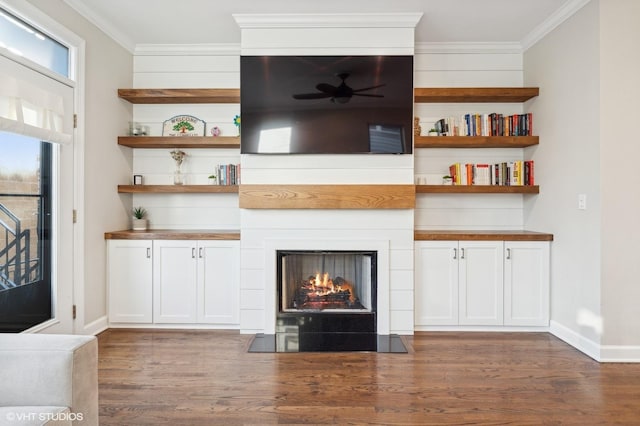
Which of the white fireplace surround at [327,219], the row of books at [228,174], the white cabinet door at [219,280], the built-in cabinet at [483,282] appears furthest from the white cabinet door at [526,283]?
the row of books at [228,174]

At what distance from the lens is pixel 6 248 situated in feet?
8.49

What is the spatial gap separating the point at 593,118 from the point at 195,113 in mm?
3496

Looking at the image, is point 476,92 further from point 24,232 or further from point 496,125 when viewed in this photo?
point 24,232

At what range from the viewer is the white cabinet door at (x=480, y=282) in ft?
11.5

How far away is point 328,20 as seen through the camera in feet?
11.0

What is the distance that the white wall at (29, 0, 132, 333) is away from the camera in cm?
331

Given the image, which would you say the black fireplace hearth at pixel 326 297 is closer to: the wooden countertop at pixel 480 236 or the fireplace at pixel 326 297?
the fireplace at pixel 326 297

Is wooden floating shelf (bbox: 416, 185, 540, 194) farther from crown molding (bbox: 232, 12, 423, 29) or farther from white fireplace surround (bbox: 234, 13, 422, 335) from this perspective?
crown molding (bbox: 232, 12, 423, 29)

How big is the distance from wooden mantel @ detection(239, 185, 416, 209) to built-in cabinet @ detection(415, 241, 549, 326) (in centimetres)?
A: 47

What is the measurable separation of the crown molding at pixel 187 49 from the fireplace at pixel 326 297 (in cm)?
213

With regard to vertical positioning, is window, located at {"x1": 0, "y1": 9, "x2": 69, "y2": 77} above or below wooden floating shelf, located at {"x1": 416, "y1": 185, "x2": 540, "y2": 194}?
above

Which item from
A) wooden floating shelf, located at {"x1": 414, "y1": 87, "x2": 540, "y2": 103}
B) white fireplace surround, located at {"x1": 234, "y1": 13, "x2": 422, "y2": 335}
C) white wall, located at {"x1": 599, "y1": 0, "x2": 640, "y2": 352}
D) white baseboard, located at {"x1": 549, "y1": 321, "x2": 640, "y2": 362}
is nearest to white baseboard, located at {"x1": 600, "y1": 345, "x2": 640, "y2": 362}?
white baseboard, located at {"x1": 549, "y1": 321, "x2": 640, "y2": 362}

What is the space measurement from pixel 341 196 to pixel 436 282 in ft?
3.77

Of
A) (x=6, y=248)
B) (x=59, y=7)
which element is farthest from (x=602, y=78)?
(x=6, y=248)
